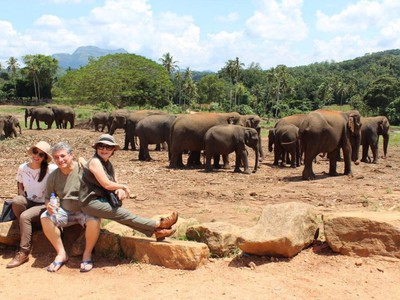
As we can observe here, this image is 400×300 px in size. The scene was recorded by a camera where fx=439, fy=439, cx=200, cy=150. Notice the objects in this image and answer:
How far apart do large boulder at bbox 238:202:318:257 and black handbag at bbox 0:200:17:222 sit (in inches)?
139

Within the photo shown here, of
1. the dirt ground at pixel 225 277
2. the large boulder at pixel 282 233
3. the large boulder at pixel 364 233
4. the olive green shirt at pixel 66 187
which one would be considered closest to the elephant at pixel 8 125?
the dirt ground at pixel 225 277

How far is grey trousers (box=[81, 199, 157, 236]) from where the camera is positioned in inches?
234

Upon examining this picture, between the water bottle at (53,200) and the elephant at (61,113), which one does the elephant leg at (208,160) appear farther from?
the elephant at (61,113)

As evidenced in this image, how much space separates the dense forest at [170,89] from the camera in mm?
44312

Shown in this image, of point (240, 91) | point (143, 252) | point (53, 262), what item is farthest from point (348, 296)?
point (240, 91)

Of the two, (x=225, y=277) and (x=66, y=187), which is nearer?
(x=225, y=277)

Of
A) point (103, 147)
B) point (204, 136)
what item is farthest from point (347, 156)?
point (103, 147)

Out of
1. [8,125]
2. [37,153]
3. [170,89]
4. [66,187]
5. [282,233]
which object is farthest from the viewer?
[170,89]

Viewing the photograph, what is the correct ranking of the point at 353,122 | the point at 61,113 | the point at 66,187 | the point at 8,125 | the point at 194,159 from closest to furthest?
1. the point at 66,187
2. the point at 353,122
3. the point at 194,159
4. the point at 8,125
5. the point at 61,113

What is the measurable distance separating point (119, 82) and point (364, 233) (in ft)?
133

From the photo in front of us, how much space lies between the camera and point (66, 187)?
6.22 meters

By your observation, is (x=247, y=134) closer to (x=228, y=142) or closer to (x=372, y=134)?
(x=228, y=142)

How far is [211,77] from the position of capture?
90.8 m

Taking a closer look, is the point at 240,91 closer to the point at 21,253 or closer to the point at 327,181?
the point at 327,181
